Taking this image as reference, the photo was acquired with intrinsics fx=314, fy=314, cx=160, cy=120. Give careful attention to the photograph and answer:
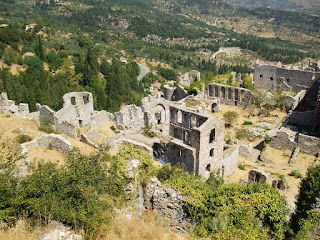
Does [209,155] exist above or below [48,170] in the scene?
below

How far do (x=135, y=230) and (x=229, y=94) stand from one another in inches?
1213

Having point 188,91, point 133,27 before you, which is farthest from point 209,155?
point 133,27

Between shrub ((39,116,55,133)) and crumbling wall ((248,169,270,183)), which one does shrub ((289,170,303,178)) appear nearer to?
crumbling wall ((248,169,270,183))

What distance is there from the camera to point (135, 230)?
36.9 feet

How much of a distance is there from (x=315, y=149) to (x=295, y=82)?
15.3m

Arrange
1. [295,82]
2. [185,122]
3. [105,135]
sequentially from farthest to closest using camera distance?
1. [295,82]
2. [105,135]
3. [185,122]

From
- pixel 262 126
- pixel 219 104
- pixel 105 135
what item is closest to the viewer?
pixel 105 135

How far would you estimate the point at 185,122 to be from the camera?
25.6 meters

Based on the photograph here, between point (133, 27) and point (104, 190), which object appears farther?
point (133, 27)

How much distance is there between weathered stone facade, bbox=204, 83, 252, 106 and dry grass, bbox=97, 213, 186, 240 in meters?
28.8

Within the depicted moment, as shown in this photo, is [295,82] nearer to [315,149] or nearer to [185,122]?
[315,149]

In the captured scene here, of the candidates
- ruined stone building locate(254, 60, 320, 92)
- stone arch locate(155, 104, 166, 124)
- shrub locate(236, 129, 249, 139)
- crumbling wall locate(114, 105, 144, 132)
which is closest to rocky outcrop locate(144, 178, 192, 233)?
stone arch locate(155, 104, 166, 124)

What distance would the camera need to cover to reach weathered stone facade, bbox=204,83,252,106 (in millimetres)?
38688

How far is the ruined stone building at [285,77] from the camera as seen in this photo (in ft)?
131
